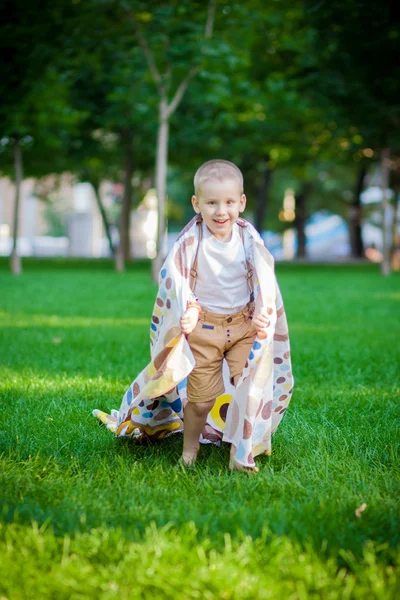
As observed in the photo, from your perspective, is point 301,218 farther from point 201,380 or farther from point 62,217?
point 62,217

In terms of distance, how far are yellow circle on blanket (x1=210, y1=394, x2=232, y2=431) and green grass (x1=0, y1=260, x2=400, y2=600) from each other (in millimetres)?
175

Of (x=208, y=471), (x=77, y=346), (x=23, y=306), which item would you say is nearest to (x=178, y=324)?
(x=208, y=471)

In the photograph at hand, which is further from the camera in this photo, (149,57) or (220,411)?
(149,57)

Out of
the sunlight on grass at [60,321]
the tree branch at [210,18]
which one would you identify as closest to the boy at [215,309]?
the sunlight on grass at [60,321]

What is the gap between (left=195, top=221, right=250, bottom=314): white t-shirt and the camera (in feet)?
11.1

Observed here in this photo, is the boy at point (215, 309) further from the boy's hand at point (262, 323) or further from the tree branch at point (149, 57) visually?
the tree branch at point (149, 57)

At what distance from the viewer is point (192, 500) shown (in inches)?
113

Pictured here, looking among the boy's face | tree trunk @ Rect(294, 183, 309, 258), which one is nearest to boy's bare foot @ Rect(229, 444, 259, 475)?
the boy's face

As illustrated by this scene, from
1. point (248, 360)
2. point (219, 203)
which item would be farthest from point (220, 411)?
point (219, 203)

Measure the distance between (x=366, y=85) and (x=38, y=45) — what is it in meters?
8.01

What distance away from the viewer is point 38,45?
1133 cm

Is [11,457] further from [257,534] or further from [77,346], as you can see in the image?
[77,346]

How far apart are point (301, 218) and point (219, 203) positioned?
115 ft

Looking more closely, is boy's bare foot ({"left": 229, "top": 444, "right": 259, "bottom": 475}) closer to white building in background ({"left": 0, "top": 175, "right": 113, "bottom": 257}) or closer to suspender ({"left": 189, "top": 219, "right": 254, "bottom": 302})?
suspender ({"left": 189, "top": 219, "right": 254, "bottom": 302})
